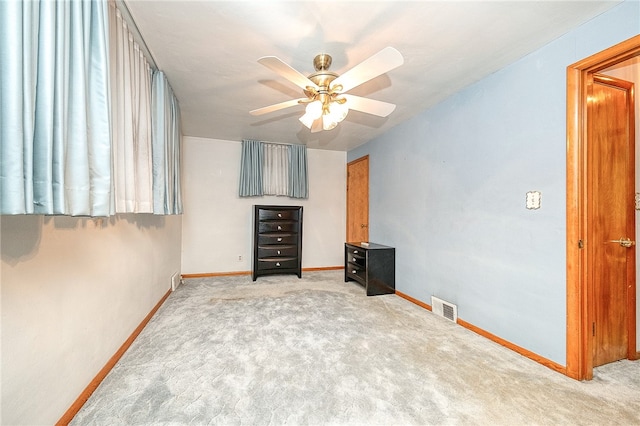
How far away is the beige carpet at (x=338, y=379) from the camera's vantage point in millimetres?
1434

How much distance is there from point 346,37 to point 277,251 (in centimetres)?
335

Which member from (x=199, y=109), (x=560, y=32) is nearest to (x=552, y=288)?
(x=560, y=32)

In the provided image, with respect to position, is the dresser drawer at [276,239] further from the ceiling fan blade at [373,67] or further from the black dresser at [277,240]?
the ceiling fan blade at [373,67]

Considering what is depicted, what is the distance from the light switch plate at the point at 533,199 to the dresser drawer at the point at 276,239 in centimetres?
325

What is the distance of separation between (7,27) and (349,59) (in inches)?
74.5

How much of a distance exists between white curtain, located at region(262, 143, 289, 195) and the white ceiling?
1.96m

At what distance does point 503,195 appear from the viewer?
2.27 metres

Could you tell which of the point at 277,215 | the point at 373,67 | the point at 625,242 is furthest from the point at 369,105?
the point at 277,215

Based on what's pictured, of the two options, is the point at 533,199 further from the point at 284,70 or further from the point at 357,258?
the point at 357,258

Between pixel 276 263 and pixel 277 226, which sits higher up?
pixel 277 226

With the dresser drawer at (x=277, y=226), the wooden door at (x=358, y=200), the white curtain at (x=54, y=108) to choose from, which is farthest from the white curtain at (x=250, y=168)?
the white curtain at (x=54, y=108)

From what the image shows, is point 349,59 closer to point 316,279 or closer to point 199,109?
point 199,109

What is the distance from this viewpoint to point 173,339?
2.28m

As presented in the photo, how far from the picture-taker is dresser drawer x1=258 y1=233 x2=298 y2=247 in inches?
173
